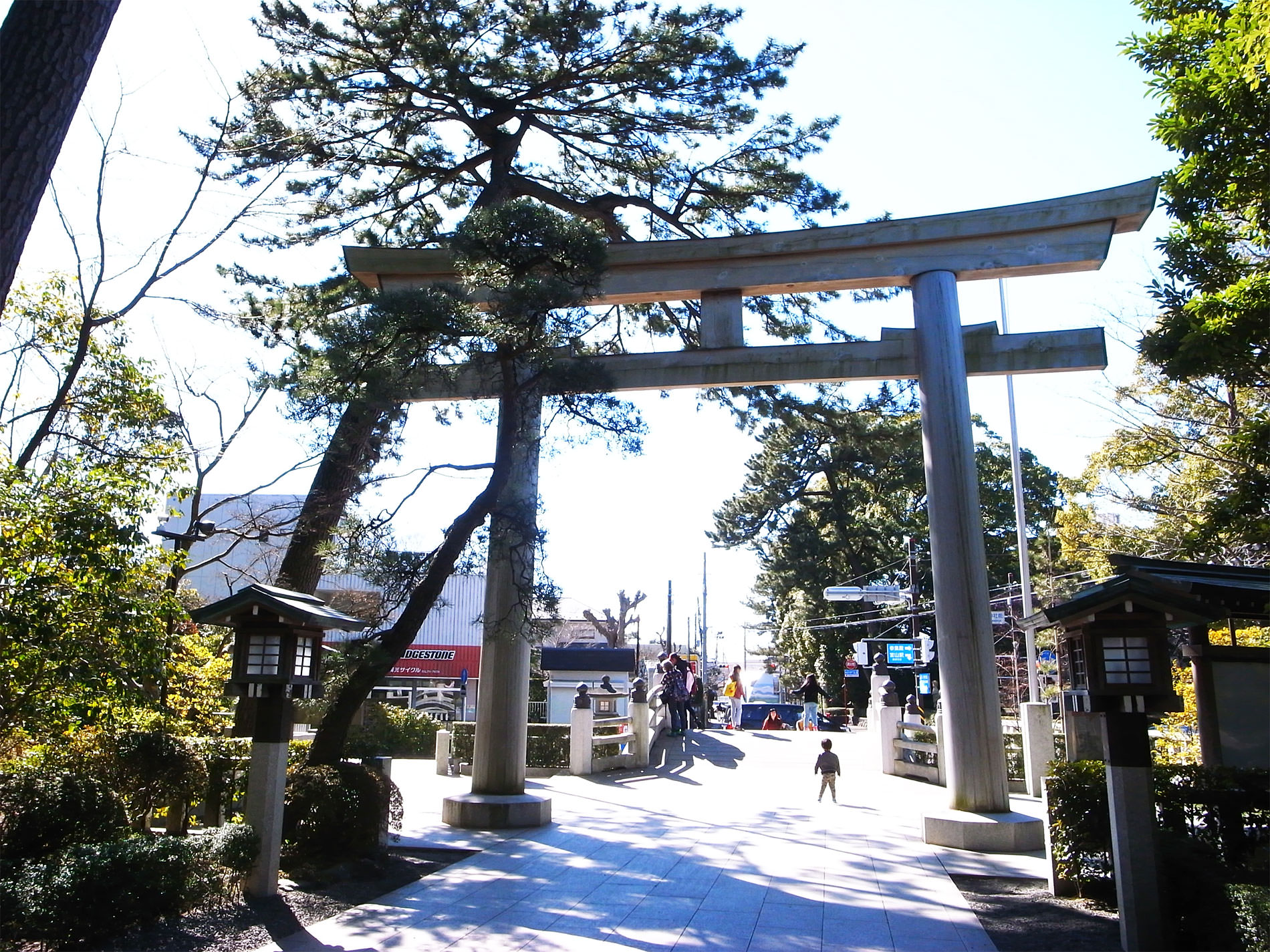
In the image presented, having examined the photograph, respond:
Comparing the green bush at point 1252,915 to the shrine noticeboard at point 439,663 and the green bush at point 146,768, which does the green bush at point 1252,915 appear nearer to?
the green bush at point 146,768

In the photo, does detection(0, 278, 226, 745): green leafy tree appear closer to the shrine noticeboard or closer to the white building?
the white building

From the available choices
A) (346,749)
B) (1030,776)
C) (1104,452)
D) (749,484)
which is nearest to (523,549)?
(346,749)

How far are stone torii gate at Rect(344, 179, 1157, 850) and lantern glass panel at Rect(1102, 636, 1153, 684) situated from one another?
4.10 meters

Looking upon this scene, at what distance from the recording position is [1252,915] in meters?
5.34

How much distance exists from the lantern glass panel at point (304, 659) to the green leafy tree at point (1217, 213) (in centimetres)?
732

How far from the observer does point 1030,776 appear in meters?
14.6

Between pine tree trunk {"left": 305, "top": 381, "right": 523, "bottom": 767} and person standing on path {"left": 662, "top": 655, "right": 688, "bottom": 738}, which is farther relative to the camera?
person standing on path {"left": 662, "top": 655, "right": 688, "bottom": 738}

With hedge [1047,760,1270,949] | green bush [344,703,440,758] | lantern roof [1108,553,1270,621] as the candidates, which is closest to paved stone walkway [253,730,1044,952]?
hedge [1047,760,1270,949]

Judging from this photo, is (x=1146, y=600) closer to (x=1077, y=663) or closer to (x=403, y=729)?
(x=1077, y=663)

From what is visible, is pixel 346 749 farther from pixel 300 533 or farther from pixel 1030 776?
pixel 1030 776

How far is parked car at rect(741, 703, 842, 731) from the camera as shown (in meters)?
31.0

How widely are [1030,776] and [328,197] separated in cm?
1414

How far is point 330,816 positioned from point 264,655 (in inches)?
76.1

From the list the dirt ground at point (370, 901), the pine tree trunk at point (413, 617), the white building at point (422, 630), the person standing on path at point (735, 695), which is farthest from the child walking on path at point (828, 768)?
the person standing on path at point (735, 695)
